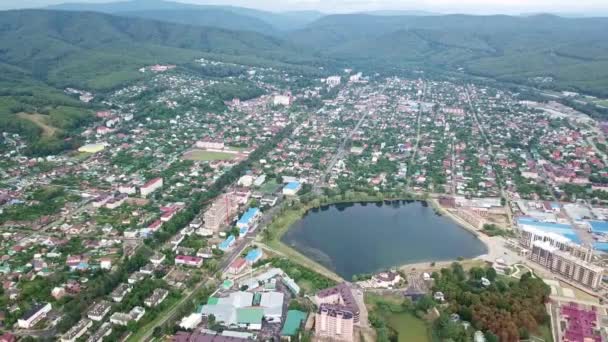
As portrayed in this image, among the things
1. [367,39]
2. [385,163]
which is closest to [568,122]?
[385,163]

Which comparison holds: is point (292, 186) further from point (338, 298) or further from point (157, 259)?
point (338, 298)

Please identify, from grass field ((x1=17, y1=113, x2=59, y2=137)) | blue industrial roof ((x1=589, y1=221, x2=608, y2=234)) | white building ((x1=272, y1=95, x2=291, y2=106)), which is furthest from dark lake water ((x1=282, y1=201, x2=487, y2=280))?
white building ((x1=272, y1=95, x2=291, y2=106))

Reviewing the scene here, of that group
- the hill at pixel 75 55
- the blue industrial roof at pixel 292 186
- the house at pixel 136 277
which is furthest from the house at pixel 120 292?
the hill at pixel 75 55

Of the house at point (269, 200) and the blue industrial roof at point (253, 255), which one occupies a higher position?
the blue industrial roof at point (253, 255)

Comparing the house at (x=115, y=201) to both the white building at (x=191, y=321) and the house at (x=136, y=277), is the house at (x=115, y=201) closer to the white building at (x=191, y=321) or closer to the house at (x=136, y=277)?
the house at (x=136, y=277)

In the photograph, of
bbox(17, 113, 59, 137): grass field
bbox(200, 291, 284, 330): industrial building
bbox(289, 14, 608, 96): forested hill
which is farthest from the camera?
bbox(289, 14, 608, 96): forested hill

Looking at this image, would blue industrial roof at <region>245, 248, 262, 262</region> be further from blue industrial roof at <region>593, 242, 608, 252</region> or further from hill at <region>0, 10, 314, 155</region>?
hill at <region>0, 10, 314, 155</region>
